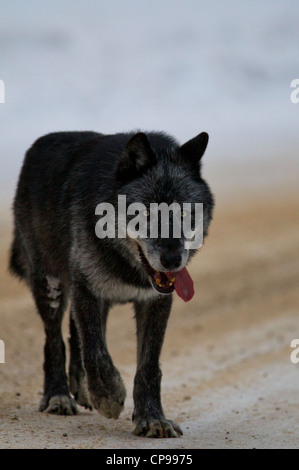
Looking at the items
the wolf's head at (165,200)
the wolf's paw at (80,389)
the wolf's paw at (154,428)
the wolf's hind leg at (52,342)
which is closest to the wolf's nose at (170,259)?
the wolf's head at (165,200)

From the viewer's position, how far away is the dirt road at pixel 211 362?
674cm

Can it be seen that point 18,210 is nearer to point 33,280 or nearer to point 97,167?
point 33,280

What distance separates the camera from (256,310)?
14.4 m

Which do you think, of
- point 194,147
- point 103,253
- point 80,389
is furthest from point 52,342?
point 194,147

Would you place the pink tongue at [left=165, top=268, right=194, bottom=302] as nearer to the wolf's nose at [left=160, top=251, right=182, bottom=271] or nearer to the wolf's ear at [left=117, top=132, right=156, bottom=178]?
the wolf's nose at [left=160, top=251, right=182, bottom=271]

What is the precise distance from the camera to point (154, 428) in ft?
21.7

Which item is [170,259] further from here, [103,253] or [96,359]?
[96,359]

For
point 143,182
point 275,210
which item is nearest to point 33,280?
point 143,182

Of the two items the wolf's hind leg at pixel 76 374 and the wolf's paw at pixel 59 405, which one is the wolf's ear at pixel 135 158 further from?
the wolf's paw at pixel 59 405

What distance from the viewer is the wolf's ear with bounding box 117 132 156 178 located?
6418mm

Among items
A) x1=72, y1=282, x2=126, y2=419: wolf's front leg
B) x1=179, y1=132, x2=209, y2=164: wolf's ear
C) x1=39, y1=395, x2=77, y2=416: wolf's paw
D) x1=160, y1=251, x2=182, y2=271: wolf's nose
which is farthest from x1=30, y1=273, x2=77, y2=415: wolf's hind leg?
x1=160, y1=251, x2=182, y2=271: wolf's nose

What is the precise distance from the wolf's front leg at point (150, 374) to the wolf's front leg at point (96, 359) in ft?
1.08

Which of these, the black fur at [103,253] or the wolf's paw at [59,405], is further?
the wolf's paw at [59,405]
